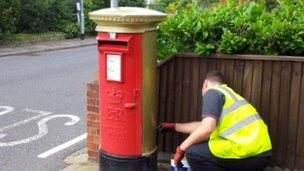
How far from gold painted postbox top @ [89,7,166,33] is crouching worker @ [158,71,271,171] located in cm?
71

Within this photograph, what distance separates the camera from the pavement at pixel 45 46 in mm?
16281

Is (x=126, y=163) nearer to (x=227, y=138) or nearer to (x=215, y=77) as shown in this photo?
(x=227, y=138)

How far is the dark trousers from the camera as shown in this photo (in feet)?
12.7

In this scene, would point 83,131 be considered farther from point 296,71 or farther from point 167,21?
point 296,71

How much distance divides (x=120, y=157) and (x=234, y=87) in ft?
3.84

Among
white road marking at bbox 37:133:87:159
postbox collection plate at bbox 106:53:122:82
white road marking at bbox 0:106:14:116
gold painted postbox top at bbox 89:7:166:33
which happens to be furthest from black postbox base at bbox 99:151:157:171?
white road marking at bbox 0:106:14:116

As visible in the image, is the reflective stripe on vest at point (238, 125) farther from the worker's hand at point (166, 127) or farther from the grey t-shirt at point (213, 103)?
the worker's hand at point (166, 127)

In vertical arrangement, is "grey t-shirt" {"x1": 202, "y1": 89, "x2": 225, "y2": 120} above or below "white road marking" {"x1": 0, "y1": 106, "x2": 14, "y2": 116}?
above

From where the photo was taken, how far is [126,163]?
4270 mm

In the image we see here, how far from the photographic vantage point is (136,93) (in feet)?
13.6

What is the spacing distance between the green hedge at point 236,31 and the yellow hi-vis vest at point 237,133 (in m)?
0.71

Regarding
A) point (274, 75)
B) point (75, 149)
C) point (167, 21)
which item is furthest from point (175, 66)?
point (75, 149)

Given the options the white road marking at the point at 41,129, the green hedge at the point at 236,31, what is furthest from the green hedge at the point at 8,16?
the green hedge at the point at 236,31

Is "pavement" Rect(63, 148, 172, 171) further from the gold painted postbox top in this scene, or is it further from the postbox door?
the gold painted postbox top
